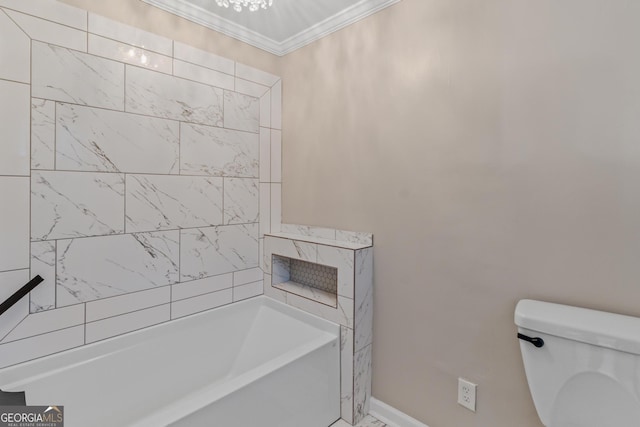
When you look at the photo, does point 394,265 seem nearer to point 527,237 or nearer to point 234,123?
point 527,237

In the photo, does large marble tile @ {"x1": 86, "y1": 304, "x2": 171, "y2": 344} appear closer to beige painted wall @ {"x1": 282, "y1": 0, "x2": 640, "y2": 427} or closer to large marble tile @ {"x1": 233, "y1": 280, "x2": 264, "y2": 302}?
large marble tile @ {"x1": 233, "y1": 280, "x2": 264, "y2": 302}

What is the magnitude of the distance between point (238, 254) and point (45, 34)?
4.96 feet

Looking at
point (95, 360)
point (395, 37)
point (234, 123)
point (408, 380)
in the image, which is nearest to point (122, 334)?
point (95, 360)

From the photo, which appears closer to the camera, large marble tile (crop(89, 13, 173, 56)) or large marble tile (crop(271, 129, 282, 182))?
large marble tile (crop(89, 13, 173, 56))

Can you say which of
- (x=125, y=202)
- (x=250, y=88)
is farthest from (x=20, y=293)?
(x=250, y=88)

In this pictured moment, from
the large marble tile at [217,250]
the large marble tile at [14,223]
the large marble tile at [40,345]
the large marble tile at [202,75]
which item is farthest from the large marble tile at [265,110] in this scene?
the large marble tile at [40,345]

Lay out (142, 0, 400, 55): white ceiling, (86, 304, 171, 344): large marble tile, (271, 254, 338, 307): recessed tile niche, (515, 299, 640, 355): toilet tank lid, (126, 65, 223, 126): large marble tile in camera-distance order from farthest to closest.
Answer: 1. (271, 254, 338, 307): recessed tile niche
2. (142, 0, 400, 55): white ceiling
3. (126, 65, 223, 126): large marble tile
4. (86, 304, 171, 344): large marble tile
5. (515, 299, 640, 355): toilet tank lid

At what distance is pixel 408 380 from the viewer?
5.59 ft

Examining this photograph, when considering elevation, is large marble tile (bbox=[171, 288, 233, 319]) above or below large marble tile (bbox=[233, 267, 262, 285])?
below

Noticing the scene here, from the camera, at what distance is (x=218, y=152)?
205 cm

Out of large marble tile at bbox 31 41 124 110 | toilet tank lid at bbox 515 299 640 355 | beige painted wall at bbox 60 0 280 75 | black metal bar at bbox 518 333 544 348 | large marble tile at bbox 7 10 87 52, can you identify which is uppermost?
beige painted wall at bbox 60 0 280 75

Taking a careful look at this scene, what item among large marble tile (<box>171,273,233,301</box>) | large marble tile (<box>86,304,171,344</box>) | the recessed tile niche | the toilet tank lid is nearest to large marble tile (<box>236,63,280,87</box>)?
the recessed tile niche

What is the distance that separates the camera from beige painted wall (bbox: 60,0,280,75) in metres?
1.61

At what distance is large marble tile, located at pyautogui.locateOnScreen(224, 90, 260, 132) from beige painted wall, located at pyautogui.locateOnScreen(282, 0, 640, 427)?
0.50m
